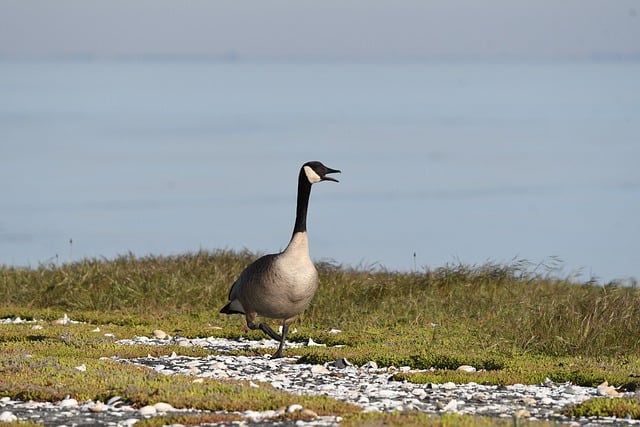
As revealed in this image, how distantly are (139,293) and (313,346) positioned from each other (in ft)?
19.9

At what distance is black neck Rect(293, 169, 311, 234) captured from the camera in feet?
49.3

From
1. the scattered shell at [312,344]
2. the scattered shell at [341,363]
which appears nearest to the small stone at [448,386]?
the scattered shell at [341,363]

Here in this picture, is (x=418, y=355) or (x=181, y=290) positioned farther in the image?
(x=181, y=290)

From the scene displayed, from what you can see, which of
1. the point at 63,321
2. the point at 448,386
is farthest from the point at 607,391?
the point at 63,321

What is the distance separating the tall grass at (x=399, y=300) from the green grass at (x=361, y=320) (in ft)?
0.10

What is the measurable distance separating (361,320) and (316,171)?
4527mm

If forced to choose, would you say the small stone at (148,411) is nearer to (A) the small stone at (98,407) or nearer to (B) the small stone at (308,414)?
(A) the small stone at (98,407)

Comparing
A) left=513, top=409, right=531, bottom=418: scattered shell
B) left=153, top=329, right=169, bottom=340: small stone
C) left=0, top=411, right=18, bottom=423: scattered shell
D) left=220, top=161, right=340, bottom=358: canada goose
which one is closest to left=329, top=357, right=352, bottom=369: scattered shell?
left=220, top=161, right=340, bottom=358: canada goose

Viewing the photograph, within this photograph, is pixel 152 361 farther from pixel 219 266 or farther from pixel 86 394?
pixel 219 266

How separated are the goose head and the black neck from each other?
A: 0.24 ft

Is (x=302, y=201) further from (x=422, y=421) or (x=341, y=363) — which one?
(x=422, y=421)

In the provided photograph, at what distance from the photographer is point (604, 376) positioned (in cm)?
1316

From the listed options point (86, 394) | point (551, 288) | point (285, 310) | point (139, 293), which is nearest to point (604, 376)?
point (285, 310)

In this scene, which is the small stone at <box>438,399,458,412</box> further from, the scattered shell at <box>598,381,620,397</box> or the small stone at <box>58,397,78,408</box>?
the small stone at <box>58,397,78,408</box>
